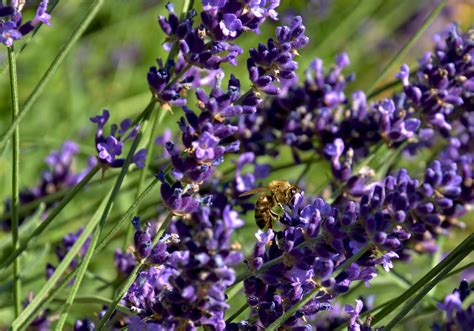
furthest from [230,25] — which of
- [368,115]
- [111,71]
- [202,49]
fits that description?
[111,71]

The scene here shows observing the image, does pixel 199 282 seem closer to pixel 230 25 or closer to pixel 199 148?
pixel 199 148

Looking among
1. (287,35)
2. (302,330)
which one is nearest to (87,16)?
(287,35)

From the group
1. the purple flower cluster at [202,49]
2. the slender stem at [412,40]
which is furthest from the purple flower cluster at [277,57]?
the slender stem at [412,40]

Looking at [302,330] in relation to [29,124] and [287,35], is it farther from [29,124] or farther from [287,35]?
[29,124]

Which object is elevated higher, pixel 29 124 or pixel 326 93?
pixel 326 93

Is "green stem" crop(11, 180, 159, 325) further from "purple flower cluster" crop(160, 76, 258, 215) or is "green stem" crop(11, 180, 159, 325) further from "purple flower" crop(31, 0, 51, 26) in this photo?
"purple flower" crop(31, 0, 51, 26)
